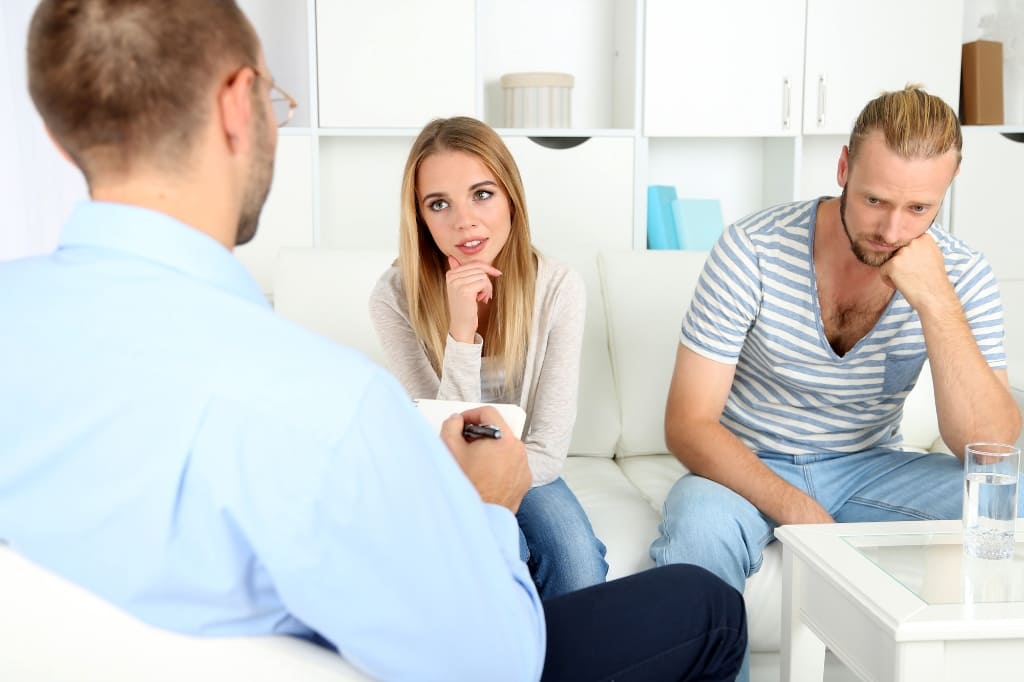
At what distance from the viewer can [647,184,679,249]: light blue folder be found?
335 centimetres

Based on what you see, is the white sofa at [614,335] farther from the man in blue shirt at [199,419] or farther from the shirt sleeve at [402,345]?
the man in blue shirt at [199,419]

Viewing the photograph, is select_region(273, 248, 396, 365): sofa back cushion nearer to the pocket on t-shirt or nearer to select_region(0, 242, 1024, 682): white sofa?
select_region(0, 242, 1024, 682): white sofa

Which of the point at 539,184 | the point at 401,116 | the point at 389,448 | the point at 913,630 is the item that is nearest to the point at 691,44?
the point at 539,184

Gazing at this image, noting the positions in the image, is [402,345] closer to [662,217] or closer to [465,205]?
[465,205]

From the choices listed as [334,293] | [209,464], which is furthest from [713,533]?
[209,464]

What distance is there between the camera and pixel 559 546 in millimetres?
1638

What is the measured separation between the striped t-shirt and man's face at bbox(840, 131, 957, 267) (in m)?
0.11

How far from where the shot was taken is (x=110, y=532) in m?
0.70

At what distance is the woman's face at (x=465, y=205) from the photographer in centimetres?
183

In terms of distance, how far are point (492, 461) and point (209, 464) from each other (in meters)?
0.42

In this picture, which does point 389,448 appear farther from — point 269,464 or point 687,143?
point 687,143

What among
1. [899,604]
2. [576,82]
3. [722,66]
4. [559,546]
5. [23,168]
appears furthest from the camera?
[576,82]

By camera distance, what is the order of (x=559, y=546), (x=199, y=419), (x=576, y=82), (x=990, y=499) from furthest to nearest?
(x=576, y=82)
(x=559, y=546)
(x=990, y=499)
(x=199, y=419)

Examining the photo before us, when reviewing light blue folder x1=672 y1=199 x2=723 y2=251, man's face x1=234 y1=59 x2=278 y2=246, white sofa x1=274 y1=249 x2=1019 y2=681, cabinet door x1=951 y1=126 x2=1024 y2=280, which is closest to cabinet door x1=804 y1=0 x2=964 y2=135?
cabinet door x1=951 y1=126 x2=1024 y2=280
